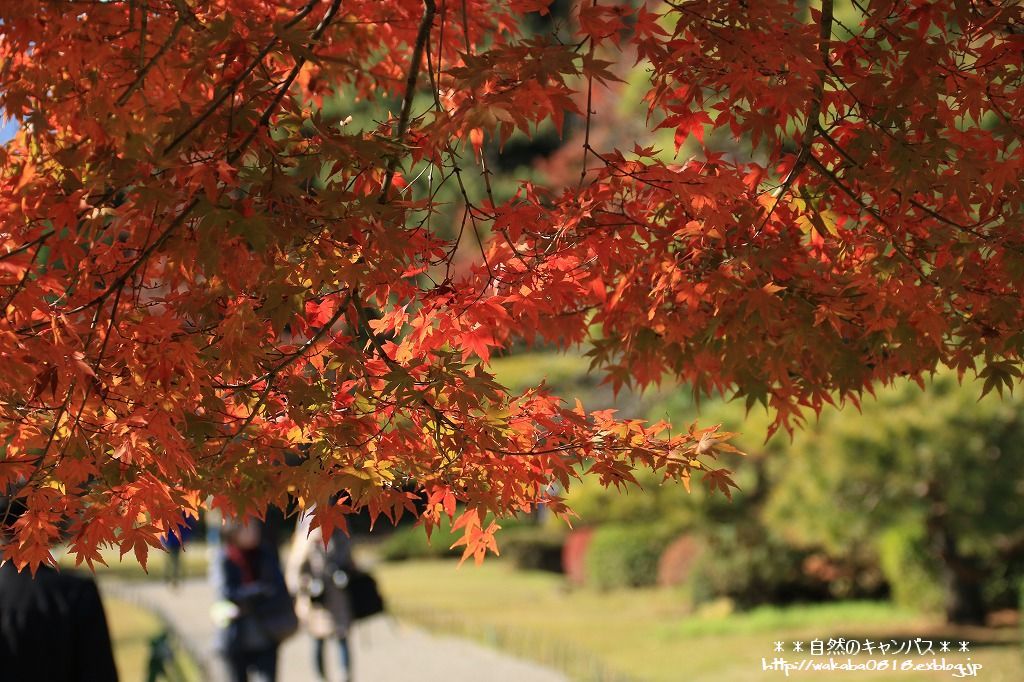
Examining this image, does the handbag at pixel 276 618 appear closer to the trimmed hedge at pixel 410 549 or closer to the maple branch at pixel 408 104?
the maple branch at pixel 408 104

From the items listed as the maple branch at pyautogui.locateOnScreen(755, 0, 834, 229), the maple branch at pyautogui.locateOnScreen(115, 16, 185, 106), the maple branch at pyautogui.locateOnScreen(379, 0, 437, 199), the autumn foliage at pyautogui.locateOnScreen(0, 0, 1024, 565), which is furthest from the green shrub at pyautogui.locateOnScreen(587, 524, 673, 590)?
the maple branch at pyautogui.locateOnScreen(115, 16, 185, 106)

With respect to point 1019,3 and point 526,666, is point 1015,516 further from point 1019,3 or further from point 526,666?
point 1019,3

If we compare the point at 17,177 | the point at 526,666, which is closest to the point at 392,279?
the point at 17,177

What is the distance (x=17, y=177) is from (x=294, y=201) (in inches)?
35.0

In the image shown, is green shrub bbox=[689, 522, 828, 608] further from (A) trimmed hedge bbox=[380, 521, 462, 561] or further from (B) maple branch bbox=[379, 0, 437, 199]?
(B) maple branch bbox=[379, 0, 437, 199]

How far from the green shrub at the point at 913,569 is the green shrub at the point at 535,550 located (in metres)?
10.00

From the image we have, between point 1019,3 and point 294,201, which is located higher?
point 1019,3

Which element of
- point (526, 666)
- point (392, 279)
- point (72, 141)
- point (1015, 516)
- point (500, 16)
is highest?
point (500, 16)

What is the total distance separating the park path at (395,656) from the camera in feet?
37.4

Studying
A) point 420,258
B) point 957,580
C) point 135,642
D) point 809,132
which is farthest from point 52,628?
point 957,580

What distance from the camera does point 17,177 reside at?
350 cm

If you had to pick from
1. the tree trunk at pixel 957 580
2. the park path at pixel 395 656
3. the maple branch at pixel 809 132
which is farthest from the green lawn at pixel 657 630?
the maple branch at pixel 809 132

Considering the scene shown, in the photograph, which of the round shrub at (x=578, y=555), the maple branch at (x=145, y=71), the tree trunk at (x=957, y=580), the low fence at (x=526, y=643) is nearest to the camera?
the maple branch at (x=145, y=71)

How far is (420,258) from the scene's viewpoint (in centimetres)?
389
